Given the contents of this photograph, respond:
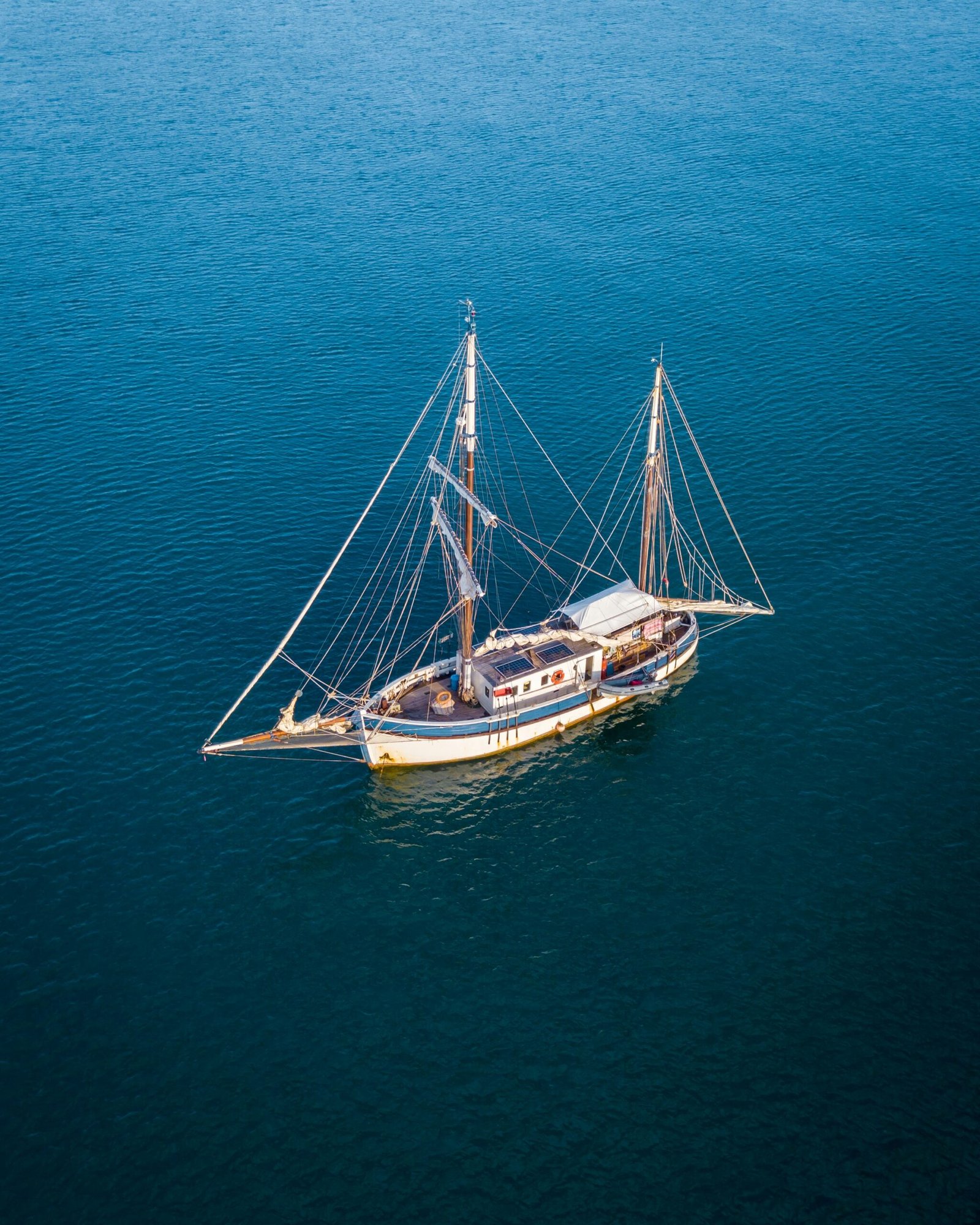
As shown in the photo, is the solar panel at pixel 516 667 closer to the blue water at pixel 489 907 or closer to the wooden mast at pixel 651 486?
the blue water at pixel 489 907

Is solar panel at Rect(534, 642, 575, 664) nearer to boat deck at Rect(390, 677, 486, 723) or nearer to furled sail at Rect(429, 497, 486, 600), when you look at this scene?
boat deck at Rect(390, 677, 486, 723)

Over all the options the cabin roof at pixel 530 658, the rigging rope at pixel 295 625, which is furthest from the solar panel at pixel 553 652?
the rigging rope at pixel 295 625

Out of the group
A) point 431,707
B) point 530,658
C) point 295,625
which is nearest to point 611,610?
point 530,658

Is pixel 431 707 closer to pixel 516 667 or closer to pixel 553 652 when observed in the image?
pixel 516 667

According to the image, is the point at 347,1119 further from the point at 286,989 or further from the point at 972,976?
the point at 972,976

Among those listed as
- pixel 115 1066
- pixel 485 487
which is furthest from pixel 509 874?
pixel 485 487

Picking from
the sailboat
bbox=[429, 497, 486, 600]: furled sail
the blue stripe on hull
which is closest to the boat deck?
the sailboat
